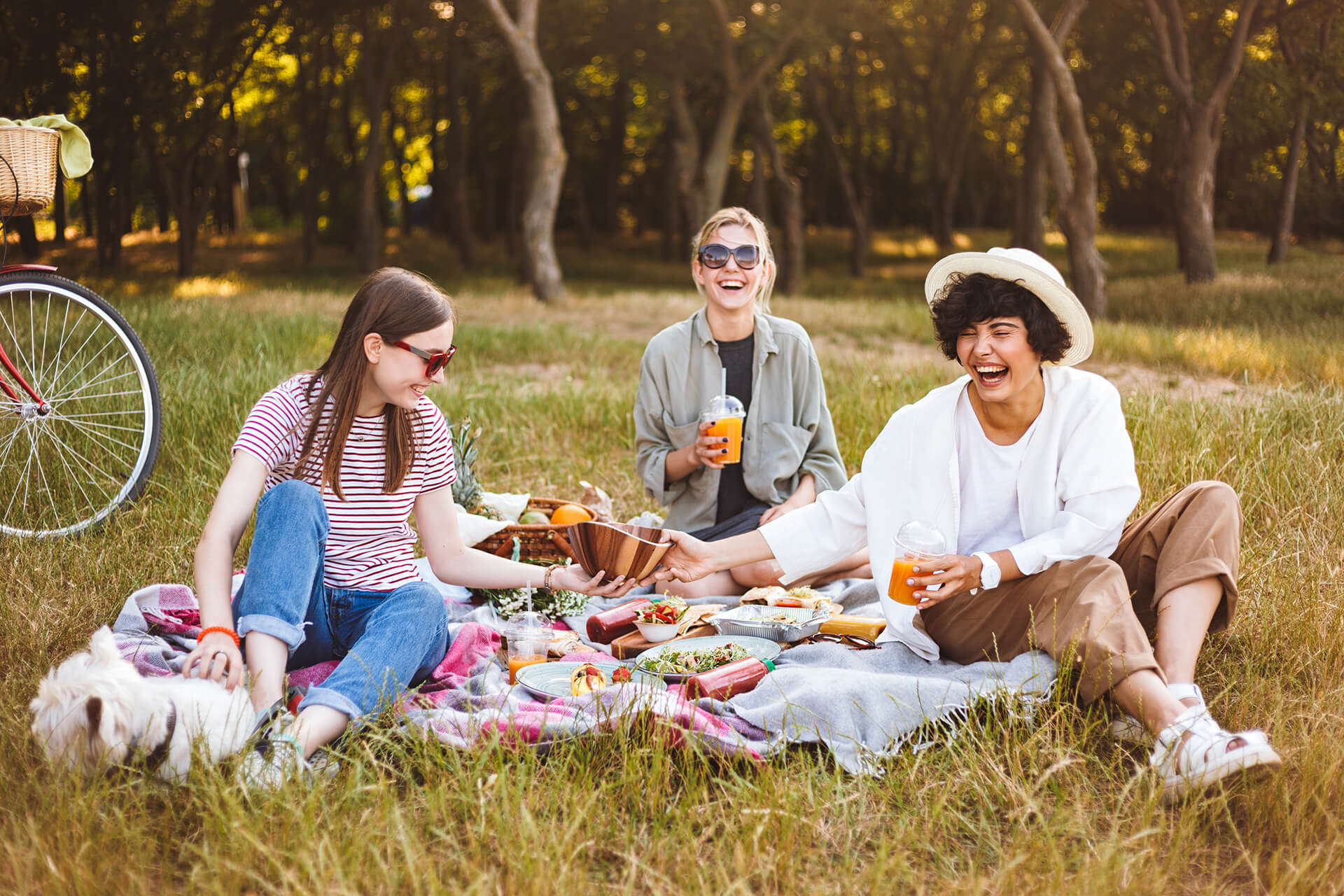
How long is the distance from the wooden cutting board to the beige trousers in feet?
2.65

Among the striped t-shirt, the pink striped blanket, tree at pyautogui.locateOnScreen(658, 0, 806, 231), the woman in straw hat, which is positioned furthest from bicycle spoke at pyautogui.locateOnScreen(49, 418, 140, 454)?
tree at pyautogui.locateOnScreen(658, 0, 806, 231)

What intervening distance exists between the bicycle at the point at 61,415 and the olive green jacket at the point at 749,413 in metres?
2.13

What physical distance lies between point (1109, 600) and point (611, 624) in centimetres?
168

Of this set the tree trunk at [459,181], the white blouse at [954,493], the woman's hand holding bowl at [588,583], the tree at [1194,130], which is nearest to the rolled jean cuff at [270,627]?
the woman's hand holding bowl at [588,583]

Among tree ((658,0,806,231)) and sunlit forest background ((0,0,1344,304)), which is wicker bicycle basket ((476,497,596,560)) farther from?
tree ((658,0,806,231))

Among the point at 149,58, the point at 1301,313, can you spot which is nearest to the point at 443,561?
the point at 1301,313

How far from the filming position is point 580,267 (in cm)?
2417

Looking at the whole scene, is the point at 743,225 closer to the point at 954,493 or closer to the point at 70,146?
the point at 954,493

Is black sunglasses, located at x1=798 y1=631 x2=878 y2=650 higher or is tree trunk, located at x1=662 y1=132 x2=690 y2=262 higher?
tree trunk, located at x1=662 y1=132 x2=690 y2=262

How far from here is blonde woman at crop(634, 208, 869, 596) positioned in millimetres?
4508

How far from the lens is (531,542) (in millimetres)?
4242

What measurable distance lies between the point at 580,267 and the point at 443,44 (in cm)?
549

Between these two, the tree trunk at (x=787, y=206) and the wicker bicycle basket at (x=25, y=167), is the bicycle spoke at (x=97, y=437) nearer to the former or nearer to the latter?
the wicker bicycle basket at (x=25, y=167)

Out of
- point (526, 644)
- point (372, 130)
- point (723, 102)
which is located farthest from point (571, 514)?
point (372, 130)
